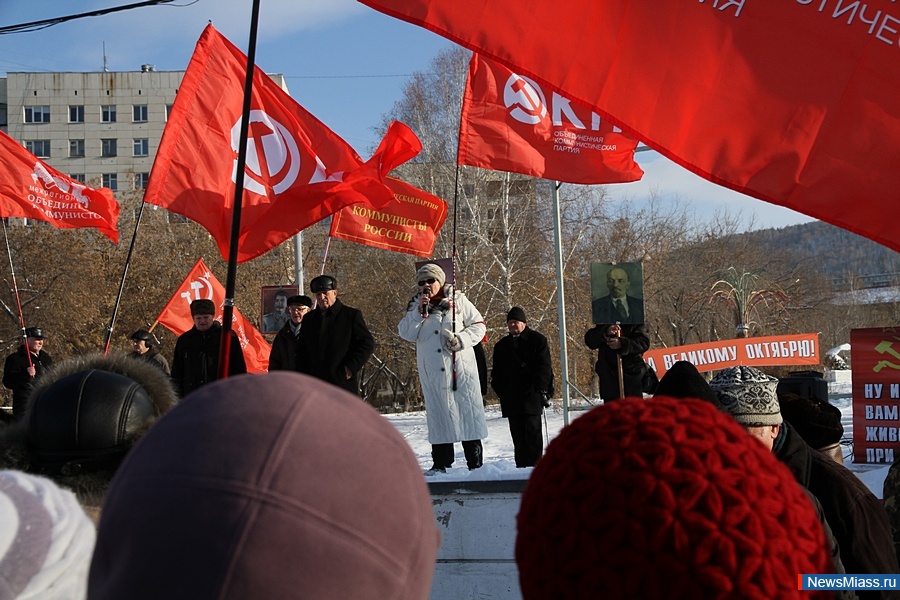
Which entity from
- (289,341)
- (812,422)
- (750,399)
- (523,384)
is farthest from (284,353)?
(750,399)

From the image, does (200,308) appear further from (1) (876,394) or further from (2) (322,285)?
(1) (876,394)

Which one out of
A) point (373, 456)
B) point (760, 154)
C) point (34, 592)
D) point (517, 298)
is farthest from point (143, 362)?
point (517, 298)

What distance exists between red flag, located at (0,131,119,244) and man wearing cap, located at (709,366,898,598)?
9.22 metres

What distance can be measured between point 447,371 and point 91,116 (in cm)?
7277

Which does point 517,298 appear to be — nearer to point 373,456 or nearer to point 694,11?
point 694,11

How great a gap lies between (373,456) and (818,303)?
60.4 meters

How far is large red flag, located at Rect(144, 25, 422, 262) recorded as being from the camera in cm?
673

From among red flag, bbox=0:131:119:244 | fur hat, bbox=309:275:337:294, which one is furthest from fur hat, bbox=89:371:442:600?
red flag, bbox=0:131:119:244

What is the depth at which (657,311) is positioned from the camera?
51250mm

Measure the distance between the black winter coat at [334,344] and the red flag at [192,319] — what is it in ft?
14.5

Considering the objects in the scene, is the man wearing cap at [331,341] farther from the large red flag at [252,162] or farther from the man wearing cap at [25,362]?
the man wearing cap at [25,362]

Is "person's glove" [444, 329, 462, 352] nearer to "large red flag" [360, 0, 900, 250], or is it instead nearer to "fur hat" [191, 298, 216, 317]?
"fur hat" [191, 298, 216, 317]

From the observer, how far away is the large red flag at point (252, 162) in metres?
6.73

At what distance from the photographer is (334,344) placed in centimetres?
785
